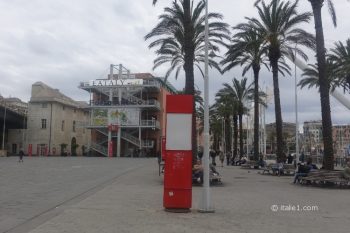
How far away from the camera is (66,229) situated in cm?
961

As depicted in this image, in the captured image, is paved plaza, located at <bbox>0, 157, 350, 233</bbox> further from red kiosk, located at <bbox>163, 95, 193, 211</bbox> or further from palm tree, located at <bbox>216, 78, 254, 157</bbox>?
palm tree, located at <bbox>216, 78, 254, 157</bbox>

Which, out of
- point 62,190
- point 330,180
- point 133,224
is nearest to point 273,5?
point 330,180

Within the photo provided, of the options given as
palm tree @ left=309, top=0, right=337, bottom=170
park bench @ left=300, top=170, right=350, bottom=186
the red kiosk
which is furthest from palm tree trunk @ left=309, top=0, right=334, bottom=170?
the red kiosk

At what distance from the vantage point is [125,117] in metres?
81.7

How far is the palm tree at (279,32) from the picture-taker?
33.7 metres

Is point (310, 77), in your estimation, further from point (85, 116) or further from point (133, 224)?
point (85, 116)

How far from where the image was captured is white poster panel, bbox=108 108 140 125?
81688 millimetres

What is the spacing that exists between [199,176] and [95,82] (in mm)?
64519

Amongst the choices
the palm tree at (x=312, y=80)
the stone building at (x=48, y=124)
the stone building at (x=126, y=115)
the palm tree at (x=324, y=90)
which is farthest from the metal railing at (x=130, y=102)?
the palm tree at (x=324, y=90)

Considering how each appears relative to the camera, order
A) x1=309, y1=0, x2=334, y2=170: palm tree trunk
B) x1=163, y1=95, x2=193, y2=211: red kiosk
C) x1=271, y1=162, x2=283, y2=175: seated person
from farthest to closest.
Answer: x1=271, y1=162, x2=283, y2=175: seated person
x1=309, y1=0, x2=334, y2=170: palm tree trunk
x1=163, y1=95, x2=193, y2=211: red kiosk

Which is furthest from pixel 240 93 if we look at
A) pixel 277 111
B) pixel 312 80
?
pixel 277 111

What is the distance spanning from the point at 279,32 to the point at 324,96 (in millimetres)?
11658

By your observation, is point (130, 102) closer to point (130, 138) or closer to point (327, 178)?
point (130, 138)

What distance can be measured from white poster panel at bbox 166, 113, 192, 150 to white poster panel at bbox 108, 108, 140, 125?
68.5 metres
